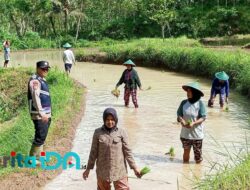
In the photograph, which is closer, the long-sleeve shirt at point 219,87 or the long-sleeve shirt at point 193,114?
the long-sleeve shirt at point 193,114

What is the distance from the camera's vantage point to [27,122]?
416 inches

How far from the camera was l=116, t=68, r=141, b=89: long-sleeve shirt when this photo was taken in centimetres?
1421

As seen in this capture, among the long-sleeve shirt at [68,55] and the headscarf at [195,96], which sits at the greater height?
the long-sleeve shirt at [68,55]

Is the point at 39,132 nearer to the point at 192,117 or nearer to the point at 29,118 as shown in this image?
the point at 192,117

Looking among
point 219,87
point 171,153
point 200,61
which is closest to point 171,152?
→ point 171,153

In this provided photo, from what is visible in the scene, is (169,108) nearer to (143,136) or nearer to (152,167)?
(143,136)

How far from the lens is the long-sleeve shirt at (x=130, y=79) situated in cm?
1421

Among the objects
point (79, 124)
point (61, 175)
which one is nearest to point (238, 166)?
point (61, 175)

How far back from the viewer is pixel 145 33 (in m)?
52.6

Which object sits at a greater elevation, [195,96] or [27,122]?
[195,96]

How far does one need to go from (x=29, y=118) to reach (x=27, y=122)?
0.55 meters

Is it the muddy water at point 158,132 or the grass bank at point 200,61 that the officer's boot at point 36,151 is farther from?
the grass bank at point 200,61

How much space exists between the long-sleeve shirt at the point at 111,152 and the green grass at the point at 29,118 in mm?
Answer: 2316

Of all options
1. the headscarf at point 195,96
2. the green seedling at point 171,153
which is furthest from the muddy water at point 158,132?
the headscarf at point 195,96
